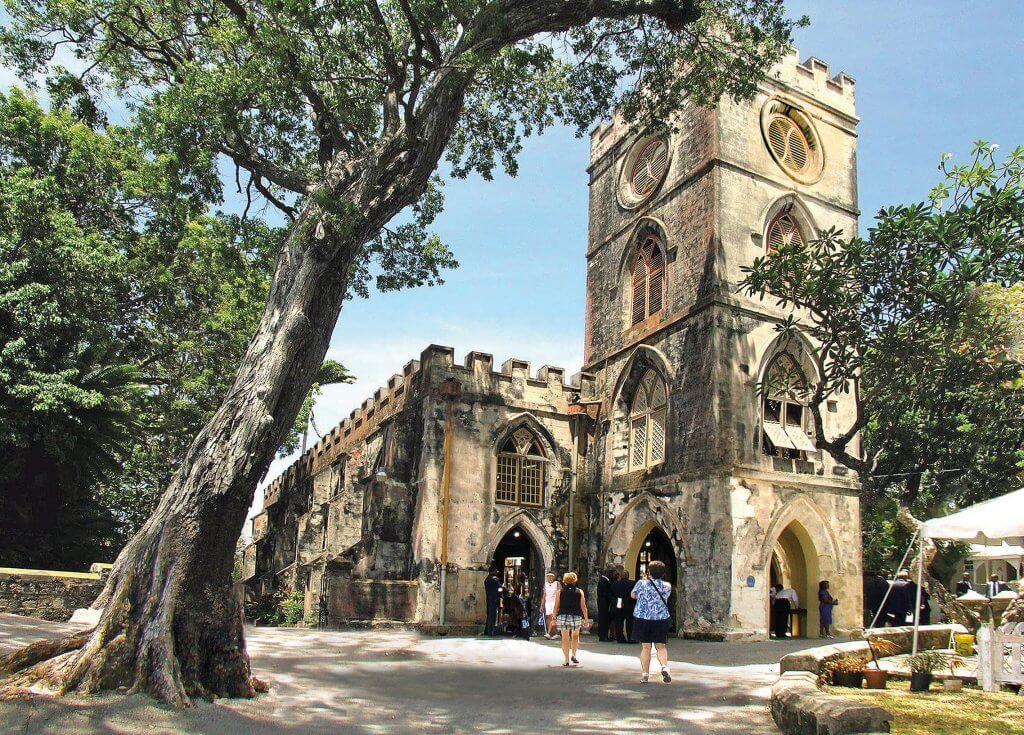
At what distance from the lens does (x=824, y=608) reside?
54.5 feet

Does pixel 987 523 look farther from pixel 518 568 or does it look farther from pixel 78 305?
pixel 78 305

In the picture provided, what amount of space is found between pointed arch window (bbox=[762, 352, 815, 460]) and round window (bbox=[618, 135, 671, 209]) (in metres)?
5.36

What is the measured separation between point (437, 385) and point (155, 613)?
1221cm

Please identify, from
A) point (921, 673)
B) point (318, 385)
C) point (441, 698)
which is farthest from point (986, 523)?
point (318, 385)

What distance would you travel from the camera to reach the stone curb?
5.48 meters

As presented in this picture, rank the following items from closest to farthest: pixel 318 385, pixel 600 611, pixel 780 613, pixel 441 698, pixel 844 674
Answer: pixel 441 698
pixel 844 674
pixel 600 611
pixel 780 613
pixel 318 385

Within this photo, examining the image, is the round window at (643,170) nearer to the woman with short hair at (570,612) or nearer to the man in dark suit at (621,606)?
the man in dark suit at (621,606)

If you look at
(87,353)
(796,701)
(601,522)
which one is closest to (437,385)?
(601,522)

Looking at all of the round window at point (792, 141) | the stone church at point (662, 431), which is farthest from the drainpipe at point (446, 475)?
the round window at point (792, 141)

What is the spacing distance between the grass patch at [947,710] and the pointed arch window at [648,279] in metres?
11.3

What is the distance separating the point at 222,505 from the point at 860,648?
289 inches

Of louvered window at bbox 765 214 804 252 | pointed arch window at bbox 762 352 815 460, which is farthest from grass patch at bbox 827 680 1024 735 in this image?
louvered window at bbox 765 214 804 252

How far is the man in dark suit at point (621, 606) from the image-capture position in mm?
15117

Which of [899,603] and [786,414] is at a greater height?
[786,414]
